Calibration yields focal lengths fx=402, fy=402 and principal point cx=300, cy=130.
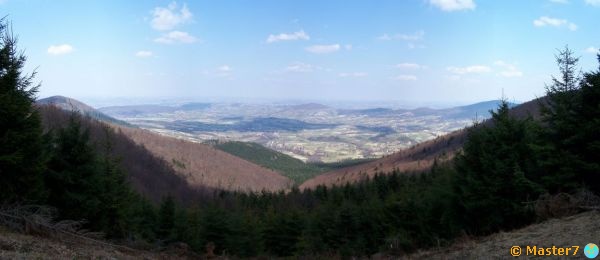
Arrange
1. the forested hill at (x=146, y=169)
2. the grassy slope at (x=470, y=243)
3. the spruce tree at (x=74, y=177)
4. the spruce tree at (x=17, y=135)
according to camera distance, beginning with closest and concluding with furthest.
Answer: the grassy slope at (x=470, y=243)
the spruce tree at (x=17, y=135)
the spruce tree at (x=74, y=177)
the forested hill at (x=146, y=169)

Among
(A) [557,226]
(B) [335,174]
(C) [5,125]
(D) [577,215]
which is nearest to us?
(A) [557,226]

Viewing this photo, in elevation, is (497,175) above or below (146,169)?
above

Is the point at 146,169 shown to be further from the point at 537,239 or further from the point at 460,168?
the point at 537,239

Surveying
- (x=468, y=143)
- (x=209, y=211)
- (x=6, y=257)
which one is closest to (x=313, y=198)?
(x=209, y=211)

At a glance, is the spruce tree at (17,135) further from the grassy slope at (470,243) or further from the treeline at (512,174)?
the treeline at (512,174)

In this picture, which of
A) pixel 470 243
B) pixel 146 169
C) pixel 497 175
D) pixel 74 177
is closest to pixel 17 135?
pixel 74 177

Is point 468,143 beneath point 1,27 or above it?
beneath

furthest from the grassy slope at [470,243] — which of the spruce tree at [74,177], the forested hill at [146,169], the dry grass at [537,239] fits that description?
the forested hill at [146,169]

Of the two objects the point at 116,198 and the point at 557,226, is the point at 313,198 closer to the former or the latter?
the point at 116,198

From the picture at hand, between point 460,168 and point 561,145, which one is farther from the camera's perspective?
point 460,168
